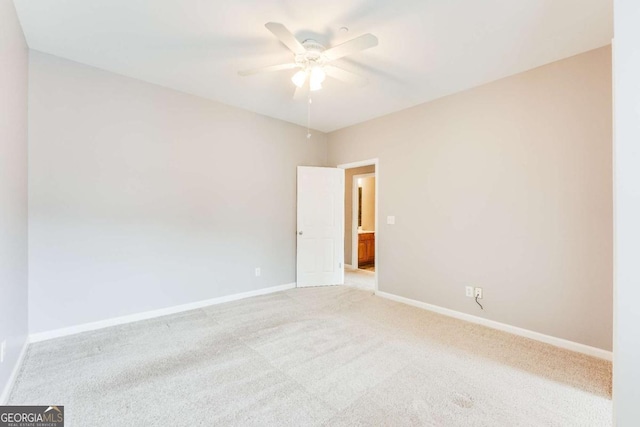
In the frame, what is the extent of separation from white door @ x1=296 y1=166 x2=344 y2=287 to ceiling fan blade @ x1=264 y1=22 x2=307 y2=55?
2.44 meters

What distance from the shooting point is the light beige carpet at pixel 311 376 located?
1.62 m

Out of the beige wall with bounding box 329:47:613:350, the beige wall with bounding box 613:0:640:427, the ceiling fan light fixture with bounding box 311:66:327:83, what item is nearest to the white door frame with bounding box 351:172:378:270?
the beige wall with bounding box 329:47:613:350

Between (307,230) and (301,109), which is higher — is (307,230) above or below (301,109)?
below

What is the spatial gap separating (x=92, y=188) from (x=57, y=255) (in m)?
0.71

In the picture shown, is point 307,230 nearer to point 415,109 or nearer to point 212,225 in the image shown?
point 212,225

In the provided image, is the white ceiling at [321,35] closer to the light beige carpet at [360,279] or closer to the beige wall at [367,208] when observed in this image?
the light beige carpet at [360,279]

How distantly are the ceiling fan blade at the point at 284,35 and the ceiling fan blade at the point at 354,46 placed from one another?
0.22 m

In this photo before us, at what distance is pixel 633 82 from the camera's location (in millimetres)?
1004

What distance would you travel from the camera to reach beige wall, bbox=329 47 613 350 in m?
2.33

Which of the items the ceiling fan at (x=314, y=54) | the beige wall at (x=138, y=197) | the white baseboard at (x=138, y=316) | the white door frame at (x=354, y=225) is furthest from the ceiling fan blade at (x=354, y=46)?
the white door frame at (x=354, y=225)

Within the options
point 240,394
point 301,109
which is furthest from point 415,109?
point 240,394

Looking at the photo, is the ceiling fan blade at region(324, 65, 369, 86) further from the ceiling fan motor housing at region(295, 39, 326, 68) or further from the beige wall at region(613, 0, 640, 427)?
the beige wall at region(613, 0, 640, 427)


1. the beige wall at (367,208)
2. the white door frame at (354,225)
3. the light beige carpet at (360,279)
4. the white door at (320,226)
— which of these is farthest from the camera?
the beige wall at (367,208)

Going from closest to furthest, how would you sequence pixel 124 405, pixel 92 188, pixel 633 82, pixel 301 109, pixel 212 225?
Result: 1. pixel 633 82
2. pixel 124 405
3. pixel 92 188
4. pixel 212 225
5. pixel 301 109
